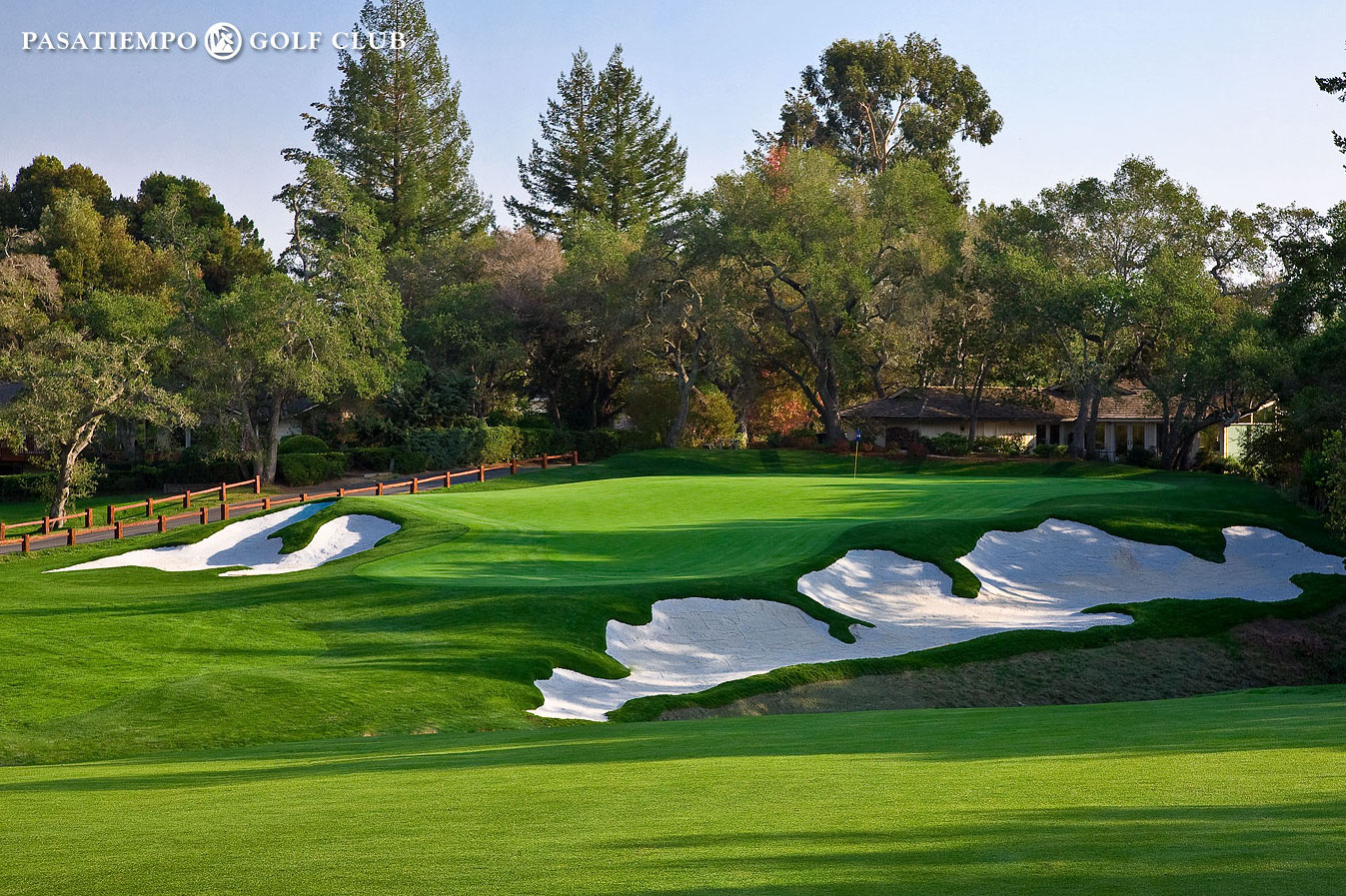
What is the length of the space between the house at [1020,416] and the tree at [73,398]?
38624 millimetres

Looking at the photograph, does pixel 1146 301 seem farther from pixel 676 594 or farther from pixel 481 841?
pixel 481 841

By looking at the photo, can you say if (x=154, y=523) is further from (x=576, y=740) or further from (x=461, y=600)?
(x=576, y=740)

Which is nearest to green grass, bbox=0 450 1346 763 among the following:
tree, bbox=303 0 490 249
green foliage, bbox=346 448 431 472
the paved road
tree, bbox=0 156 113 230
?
the paved road

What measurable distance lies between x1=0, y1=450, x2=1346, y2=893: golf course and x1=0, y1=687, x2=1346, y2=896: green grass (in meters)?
0.03

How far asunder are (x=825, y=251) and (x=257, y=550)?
4026 centimetres

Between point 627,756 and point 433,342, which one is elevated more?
point 433,342

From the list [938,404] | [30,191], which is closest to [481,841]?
[938,404]

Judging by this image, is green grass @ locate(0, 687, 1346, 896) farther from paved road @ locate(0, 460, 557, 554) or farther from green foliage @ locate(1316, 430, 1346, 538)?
paved road @ locate(0, 460, 557, 554)

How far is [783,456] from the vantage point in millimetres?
60594

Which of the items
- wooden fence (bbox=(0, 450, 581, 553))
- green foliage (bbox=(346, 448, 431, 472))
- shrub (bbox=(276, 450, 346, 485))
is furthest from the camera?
green foliage (bbox=(346, 448, 431, 472))

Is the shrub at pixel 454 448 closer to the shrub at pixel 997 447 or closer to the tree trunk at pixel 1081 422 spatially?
the shrub at pixel 997 447

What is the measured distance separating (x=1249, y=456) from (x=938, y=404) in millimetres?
20447

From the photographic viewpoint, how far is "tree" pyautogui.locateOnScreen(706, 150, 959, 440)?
6275cm

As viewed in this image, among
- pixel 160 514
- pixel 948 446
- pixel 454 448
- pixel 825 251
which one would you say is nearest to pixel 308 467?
pixel 454 448
